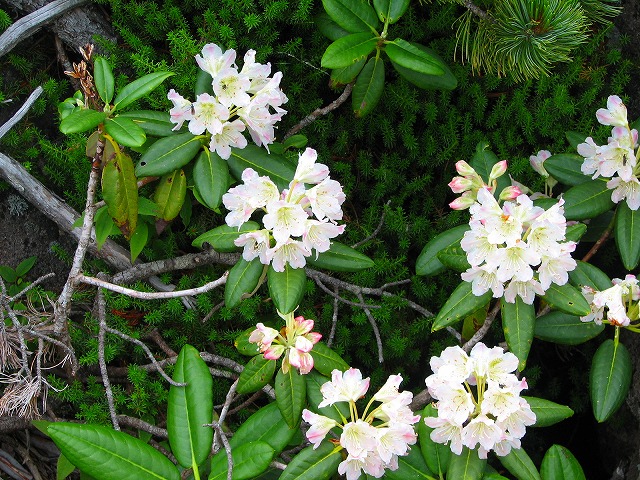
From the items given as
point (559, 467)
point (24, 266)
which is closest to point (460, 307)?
point (559, 467)

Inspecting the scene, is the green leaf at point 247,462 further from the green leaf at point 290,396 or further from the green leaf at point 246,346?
the green leaf at point 246,346

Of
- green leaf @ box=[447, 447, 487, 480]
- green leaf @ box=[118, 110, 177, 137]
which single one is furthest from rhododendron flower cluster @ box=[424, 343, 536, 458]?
green leaf @ box=[118, 110, 177, 137]

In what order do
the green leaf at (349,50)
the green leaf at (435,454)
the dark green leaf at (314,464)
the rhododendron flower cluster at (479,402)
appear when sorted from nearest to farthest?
1. the rhododendron flower cluster at (479,402)
2. the dark green leaf at (314,464)
3. the green leaf at (435,454)
4. the green leaf at (349,50)

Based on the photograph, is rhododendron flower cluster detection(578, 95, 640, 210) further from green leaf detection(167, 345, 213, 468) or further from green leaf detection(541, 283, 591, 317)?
green leaf detection(167, 345, 213, 468)

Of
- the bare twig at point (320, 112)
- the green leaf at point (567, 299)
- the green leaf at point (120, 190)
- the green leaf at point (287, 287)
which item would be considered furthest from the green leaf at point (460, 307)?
the green leaf at point (120, 190)

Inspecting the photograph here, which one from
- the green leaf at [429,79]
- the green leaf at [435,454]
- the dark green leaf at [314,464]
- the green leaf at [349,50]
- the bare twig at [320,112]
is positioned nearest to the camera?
the dark green leaf at [314,464]
